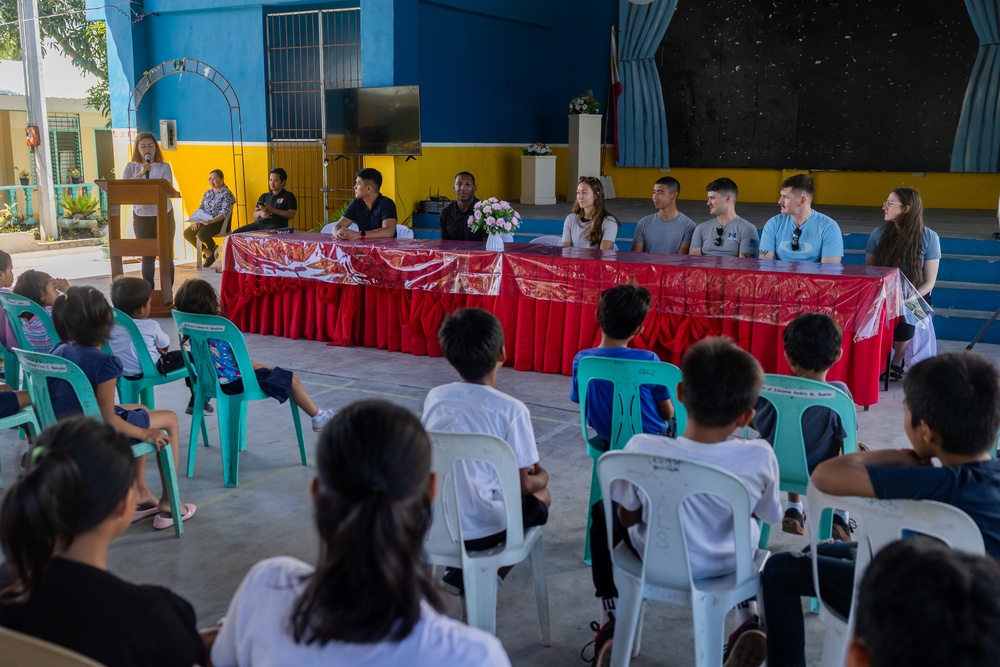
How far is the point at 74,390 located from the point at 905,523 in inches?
109

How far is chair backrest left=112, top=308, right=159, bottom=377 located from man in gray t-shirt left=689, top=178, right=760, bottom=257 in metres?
3.54

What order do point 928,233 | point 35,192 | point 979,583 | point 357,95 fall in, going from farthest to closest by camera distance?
point 35,192
point 357,95
point 928,233
point 979,583

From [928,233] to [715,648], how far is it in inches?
164

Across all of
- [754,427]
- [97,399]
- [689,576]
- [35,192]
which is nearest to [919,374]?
[689,576]

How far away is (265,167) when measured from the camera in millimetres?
10820

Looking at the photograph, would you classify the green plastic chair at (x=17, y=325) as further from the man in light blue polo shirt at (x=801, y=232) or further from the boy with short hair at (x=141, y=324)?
the man in light blue polo shirt at (x=801, y=232)

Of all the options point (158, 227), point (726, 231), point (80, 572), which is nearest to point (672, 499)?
point (80, 572)

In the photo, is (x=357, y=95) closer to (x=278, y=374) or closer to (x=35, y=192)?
(x=278, y=374)

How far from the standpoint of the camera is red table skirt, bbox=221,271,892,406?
5105mm

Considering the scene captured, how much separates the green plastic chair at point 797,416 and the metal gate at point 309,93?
26.5ft

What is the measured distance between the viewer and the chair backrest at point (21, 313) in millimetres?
4062

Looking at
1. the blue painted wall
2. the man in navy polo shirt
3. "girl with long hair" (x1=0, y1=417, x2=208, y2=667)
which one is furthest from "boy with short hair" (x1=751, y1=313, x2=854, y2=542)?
the blue painted wall

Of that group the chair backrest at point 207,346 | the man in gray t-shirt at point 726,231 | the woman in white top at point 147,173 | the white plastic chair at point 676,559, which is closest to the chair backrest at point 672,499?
the white plastic chair at point 676,559

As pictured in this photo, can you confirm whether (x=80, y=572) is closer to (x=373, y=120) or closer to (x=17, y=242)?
(x=373, y=120)
